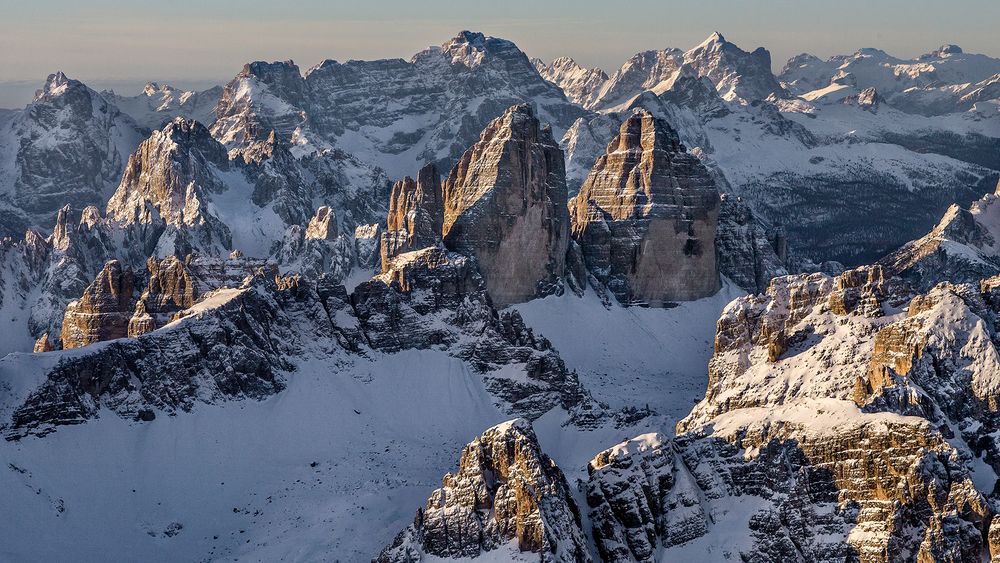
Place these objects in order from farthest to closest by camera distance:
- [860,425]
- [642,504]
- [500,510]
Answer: [642,504] < [860,425] < [500,510]

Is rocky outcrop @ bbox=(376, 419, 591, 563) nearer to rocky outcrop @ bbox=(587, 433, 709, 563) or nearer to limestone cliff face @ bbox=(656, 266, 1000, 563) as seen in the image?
rocky outcrop @ bbox=(587, 433, 709, 563)

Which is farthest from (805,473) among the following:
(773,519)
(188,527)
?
(188,527)

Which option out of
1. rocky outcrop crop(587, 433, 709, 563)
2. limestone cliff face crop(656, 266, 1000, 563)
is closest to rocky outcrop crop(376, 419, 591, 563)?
rocky outcrop crop(587, 433, 709, 563)

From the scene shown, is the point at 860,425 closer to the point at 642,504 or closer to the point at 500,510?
the point at 642,504

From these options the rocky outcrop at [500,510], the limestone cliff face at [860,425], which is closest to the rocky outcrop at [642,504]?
the limestone cliff face at [860,425]

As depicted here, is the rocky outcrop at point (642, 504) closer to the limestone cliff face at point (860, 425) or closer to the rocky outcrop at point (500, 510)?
the limestone cliff face at point (860, 425)

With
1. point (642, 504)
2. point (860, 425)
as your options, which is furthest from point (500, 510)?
point (860, 425)

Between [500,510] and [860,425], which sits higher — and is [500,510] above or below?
below

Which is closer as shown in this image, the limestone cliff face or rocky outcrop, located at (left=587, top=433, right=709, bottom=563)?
the limestone cliff face
